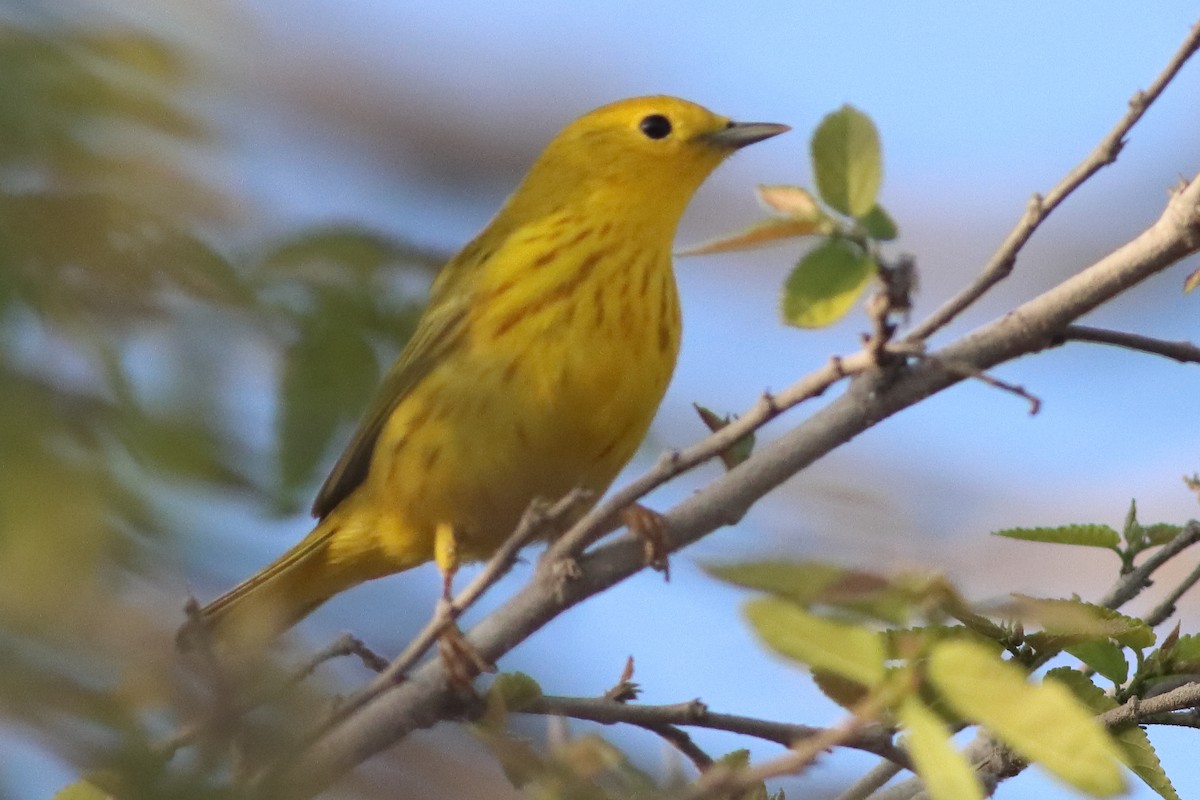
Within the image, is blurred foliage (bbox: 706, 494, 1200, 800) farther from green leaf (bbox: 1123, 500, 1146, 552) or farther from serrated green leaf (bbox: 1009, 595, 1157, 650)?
green leaf (bbox: 1123, 500, 1146, 552)

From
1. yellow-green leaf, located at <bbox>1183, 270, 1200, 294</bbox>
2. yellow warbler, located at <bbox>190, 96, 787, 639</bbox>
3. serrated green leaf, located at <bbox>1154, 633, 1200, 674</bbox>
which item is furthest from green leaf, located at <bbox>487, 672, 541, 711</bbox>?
yellow warbler, located at <bbox>190, 96, 787, 639</bbox>

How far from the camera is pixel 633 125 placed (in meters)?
4.84

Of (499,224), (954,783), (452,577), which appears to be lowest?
(954,783)

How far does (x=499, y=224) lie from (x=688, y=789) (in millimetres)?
3207

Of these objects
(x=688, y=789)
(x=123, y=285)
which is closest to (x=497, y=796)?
(x=688, y=789)

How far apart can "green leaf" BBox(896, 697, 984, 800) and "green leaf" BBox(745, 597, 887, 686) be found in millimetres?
57

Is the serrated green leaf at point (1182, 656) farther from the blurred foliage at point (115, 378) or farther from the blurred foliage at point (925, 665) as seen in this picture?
the blurred foliage at point (115, 378)

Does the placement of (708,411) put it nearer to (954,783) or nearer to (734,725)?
(734,725)

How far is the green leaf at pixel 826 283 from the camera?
1790 mm

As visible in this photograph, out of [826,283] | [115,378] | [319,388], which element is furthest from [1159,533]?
[115,378]

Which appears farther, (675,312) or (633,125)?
(633,125)

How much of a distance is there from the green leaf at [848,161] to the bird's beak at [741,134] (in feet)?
9.09

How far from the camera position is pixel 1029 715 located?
1.34 metres

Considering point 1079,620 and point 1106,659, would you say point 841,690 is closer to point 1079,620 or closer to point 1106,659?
point 1079,620
